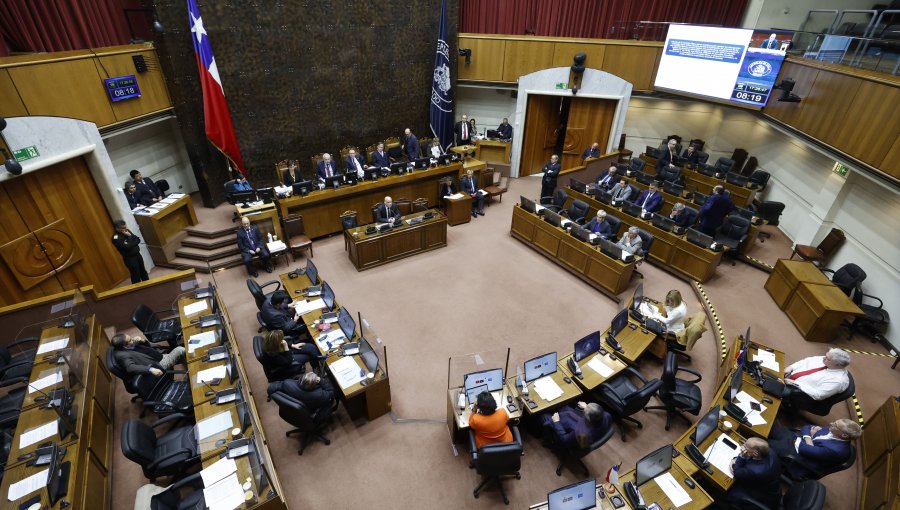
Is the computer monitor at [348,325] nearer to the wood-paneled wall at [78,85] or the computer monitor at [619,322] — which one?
the computer monitor at [619,322]

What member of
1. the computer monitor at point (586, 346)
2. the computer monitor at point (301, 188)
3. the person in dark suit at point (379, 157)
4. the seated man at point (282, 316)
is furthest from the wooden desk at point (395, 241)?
the computer monitor at point (586, 346)

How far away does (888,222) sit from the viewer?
7809 millimetres

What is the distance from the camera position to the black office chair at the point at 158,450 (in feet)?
14.0

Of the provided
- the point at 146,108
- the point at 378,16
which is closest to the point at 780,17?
the point at 378,16

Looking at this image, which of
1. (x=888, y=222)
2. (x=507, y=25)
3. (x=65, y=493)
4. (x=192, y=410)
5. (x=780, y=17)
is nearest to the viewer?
(x=65, y=493)

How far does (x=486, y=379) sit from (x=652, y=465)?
2.02 metres

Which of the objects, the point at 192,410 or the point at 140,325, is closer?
the point at 192,410

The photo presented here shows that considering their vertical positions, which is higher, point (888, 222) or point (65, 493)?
point (888, 222)

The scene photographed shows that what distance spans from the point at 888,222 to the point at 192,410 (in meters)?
12.2

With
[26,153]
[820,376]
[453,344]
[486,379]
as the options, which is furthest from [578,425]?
[26,153]

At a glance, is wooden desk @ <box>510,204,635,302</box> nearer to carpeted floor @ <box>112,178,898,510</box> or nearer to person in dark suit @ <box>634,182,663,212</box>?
carpeted floor @ <box>112,178,898,510</box>

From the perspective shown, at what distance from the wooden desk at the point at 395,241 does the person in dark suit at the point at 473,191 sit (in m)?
1.78

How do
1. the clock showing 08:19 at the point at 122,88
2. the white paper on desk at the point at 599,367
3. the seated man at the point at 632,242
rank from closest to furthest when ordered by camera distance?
the white paper on desk at the point at 599,367 < the clock showing 08:19 at the point at 122,88 < the seated man at the point at 632,242

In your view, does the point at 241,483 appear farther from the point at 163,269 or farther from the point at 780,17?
the point at 780,17
